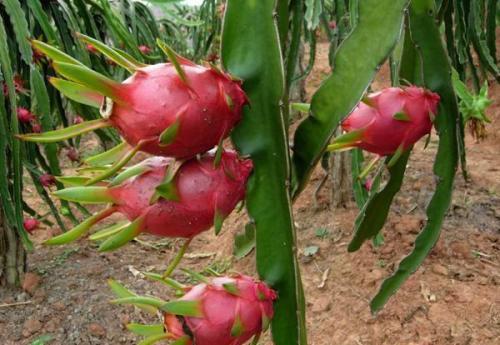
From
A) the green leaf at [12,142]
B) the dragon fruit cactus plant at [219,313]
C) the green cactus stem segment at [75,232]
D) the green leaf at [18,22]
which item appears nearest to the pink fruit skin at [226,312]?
the dragon fruit cactus plant at [219,313]

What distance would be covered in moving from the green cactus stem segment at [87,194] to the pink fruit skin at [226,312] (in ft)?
0.37

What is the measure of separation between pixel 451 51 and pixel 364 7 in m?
0.84

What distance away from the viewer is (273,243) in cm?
49

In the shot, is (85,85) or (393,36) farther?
(393,36)

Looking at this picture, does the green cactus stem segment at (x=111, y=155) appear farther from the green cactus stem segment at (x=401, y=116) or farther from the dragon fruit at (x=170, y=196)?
the green cactus stem segment at (x=401, y=116)

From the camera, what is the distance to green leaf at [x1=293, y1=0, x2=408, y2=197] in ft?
1.63

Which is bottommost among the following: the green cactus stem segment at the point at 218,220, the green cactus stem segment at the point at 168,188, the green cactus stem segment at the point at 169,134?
the green cactus stem segment at the point at 218,220

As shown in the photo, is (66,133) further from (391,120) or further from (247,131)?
(391,120)

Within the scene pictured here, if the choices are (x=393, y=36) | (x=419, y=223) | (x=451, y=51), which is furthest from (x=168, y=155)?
(x=419, y=223)

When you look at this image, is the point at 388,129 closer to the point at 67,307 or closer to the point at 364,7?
the point at 364,7

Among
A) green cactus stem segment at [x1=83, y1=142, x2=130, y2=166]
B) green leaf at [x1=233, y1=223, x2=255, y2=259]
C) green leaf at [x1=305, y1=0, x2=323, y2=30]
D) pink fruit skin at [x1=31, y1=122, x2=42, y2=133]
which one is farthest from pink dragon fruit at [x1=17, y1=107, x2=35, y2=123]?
green cactus stem segment at [x1=83, y1=142, x2=130, y2=166]

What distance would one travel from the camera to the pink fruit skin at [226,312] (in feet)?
1.50

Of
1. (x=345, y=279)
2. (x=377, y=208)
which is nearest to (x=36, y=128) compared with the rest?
(x=345, y=279)

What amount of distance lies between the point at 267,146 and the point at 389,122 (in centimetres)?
16
